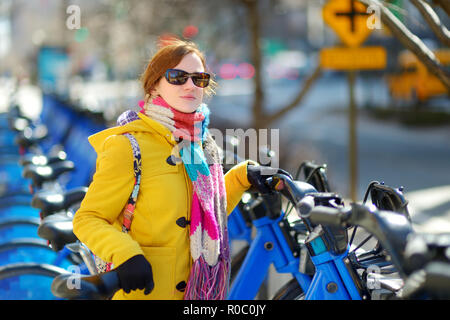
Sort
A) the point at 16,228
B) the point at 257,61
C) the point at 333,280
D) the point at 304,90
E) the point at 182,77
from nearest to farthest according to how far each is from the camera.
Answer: the point at 333,280 < the point at 182,77 < the point at 16,228 < the point at 304,90 < the point at 257,61

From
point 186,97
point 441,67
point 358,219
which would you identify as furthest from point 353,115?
point 358,219

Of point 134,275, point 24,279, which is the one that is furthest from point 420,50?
point 24,279

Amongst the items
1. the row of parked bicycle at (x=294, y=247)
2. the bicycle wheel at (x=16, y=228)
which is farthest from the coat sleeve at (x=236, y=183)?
the bicycle wheel at (x=16, y=228)

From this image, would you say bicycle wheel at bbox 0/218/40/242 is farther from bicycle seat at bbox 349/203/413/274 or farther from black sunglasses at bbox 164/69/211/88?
bicycle seat at bbox 349/203/413/274

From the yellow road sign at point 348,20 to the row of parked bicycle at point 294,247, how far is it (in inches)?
134

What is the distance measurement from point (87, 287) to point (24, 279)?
1.30m

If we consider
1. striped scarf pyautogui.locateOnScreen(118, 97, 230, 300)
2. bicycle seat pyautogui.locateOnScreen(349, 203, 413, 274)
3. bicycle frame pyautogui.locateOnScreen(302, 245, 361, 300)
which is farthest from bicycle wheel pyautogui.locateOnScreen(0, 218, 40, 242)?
bicycle seat pyautogui.locateOnScreen(349, 203, 413, 274)

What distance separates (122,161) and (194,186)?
27 cm

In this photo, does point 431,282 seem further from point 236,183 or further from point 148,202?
point 236,183

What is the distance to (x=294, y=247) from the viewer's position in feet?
9.59

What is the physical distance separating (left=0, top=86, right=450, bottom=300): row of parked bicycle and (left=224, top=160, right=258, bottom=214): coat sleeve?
166 millimetres

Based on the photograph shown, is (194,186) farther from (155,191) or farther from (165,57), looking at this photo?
(165,57)

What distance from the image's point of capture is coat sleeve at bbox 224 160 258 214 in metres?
2.58

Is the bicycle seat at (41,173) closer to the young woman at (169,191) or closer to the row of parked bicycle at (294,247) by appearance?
the row of parked bicycle at (294,247)
